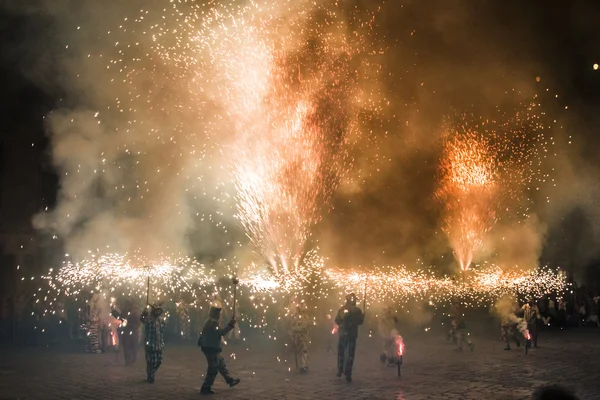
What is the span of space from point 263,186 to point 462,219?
1241 cm

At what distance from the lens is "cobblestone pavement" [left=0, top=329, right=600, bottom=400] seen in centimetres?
1085

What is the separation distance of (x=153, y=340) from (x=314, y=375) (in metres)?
3.46

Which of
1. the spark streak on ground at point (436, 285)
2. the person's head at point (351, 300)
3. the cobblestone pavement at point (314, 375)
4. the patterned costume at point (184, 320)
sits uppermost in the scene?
the spark streak on ground at point (436, 285)

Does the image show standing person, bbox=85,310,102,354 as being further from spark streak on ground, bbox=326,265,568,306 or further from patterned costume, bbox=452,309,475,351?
patterned costume, bbox=452,309,475,351

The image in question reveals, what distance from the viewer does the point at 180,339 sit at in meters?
20.4

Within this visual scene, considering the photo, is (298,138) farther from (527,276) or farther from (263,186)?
(527,276)

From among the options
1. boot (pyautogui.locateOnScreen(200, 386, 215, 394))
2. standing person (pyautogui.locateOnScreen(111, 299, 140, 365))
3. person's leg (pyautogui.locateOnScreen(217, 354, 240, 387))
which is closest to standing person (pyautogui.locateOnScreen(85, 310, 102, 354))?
standing person (pyautogui.locateOnScreen(111, 299, 140, 365))

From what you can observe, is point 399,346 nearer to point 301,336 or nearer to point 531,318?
point 301,336

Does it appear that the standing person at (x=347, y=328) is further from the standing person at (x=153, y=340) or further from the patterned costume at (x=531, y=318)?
the patterned costume at (x=531, y=318)

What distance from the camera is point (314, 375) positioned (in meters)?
13.3

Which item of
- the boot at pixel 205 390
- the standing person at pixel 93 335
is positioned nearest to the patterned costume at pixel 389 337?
the boot at pixel 205 390

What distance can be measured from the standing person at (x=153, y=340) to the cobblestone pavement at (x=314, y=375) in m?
0.32

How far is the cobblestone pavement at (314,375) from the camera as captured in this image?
10.9 metres

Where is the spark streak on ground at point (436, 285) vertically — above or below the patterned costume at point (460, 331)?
above
